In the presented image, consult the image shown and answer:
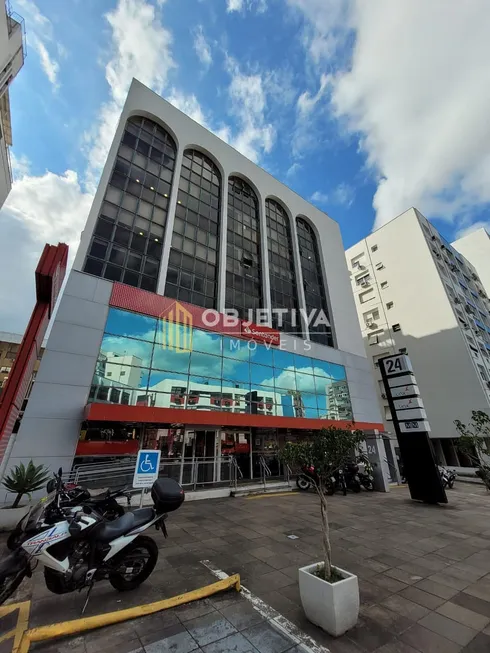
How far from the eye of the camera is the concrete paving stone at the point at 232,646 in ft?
8.85

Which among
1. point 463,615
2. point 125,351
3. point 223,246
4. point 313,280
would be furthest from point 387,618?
point 313,280

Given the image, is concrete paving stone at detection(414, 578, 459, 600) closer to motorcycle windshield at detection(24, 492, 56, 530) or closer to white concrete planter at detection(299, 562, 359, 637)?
white concrete planter at detection(299, 562, 359, 637)

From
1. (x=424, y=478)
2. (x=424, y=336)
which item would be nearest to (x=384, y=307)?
(x=424, y=336)

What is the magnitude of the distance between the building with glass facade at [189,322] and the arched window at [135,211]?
0.07 m

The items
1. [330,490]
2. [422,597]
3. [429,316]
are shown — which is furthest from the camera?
[429,316]

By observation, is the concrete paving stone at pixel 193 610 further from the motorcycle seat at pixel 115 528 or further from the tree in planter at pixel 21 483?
the tree in planter at pixel 21 483

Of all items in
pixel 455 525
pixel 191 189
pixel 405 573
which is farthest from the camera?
pixel 191 189

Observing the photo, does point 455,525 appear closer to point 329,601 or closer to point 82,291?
point 329,601

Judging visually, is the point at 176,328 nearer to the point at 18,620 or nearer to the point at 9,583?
the point at 9,583

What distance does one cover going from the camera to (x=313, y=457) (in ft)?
13.6

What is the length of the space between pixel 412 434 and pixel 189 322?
11.3 metres

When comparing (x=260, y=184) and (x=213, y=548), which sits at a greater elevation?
(x=260, y=184)

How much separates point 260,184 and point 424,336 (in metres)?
24.1

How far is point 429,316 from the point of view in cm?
3016
